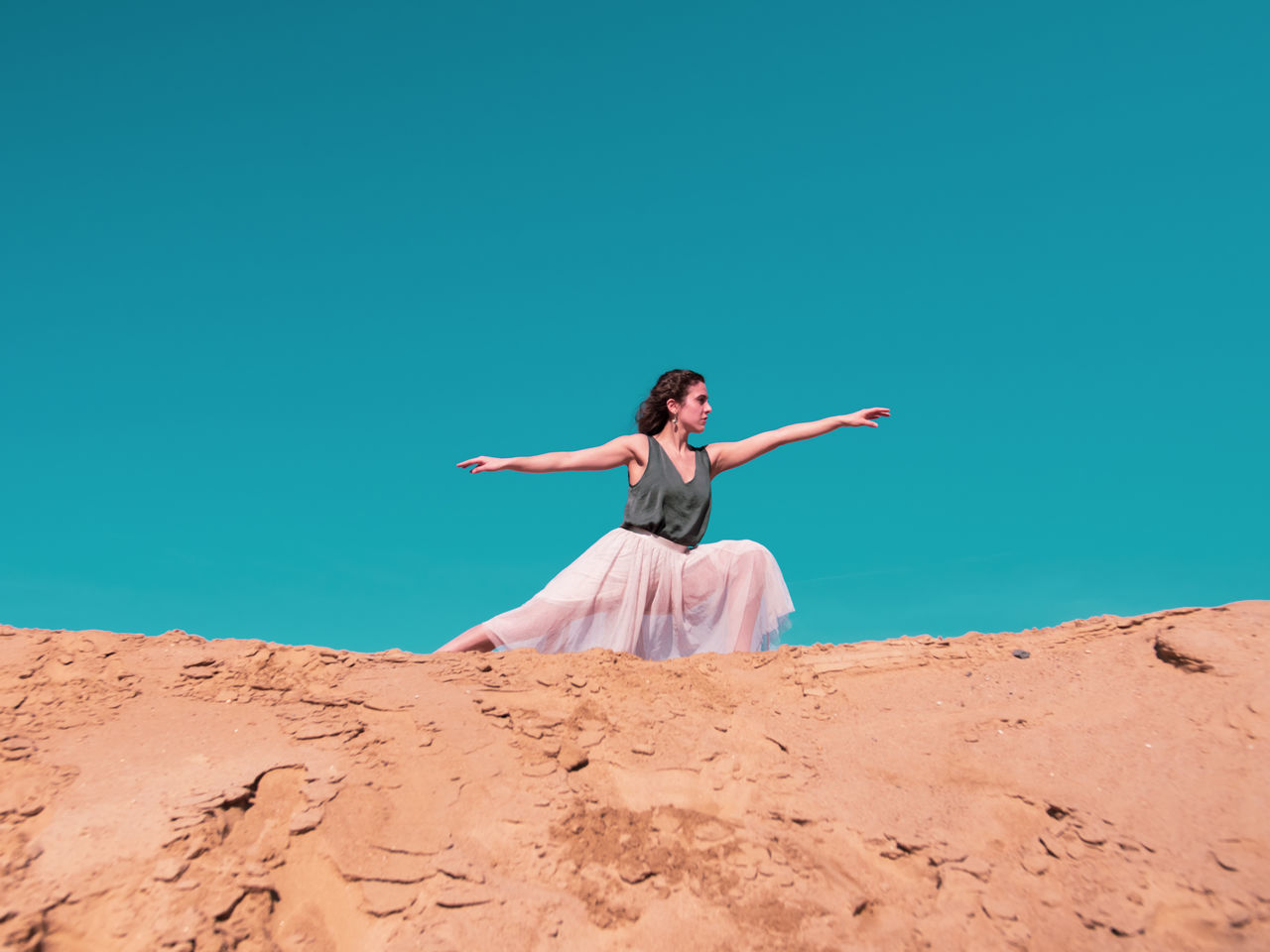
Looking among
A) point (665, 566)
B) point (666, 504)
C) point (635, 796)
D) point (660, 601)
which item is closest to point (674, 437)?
point (666, 504)

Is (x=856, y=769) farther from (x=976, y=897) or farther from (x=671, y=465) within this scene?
(x=671, y=465)

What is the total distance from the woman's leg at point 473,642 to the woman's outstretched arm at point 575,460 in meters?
1.09

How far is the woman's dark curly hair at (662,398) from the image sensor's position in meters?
6.73

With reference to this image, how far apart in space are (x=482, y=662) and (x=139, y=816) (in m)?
1.89

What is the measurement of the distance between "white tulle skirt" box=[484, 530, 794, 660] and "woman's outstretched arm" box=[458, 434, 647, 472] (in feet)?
1.82

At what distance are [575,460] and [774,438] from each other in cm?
170

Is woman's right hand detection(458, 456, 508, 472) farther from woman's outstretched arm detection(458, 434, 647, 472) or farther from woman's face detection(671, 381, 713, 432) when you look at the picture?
woman's face detection(671, 381, 713, 432)

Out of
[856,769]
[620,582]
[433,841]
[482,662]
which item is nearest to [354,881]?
[433,841]

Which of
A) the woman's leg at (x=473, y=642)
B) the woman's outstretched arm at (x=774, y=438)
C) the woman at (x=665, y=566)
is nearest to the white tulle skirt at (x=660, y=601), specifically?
the woman at (x=665, y=566)

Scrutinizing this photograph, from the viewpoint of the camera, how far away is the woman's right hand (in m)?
5.69

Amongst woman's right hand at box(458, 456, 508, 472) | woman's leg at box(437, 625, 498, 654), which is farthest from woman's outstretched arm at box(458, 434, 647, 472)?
woman's leg at box(437, 625, 498, 654)

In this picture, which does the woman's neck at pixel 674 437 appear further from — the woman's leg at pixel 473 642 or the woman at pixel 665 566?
the woman's leg at pixel 473 642

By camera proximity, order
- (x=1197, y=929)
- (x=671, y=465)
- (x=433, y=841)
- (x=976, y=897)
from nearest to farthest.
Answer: (x=1197, y=929) → (x=976, y=897) → (x=433, y=841) → (x=671, y=465)

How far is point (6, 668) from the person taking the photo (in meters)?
4.41
